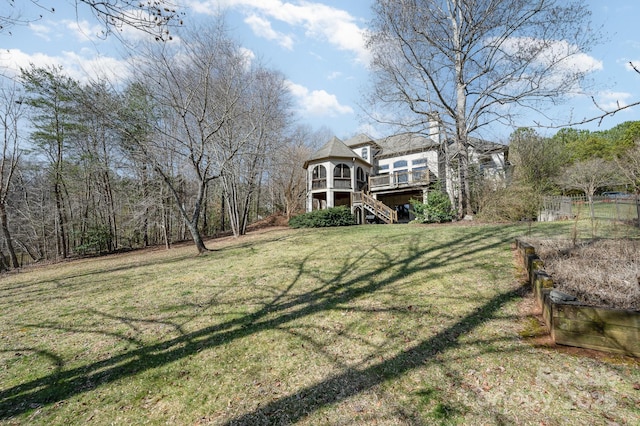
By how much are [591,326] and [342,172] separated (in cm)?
1785

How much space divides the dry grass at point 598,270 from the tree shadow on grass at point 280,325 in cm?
74

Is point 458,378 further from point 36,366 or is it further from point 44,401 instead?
point 36,366

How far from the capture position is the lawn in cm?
228

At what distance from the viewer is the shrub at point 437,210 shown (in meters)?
13.1

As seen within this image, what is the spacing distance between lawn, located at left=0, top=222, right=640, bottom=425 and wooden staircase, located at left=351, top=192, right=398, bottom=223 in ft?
38.1

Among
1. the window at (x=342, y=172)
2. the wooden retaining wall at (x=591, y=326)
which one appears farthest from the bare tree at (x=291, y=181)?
the wooden retaining wall at (x=591, y=326)

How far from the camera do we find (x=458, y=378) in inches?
99.2

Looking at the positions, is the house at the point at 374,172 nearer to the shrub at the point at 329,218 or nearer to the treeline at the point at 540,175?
the treeline at the point at 540,175

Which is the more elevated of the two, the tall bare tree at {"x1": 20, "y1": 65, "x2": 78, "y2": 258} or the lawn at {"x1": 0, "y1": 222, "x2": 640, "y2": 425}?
the tall bare tree at {"x1": 20, "y1": 65, "x2": 78, "y2": 258}

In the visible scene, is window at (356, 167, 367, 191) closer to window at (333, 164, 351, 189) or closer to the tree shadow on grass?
window at (333, 164, 351, 189)

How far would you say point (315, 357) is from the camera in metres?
3.09

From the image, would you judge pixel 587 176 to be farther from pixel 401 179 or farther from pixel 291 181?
pixel 291 181

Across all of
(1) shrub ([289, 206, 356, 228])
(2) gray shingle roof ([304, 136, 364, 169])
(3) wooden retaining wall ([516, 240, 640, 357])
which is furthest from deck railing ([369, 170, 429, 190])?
(3) wooden retaining wall ([516, 240, 640, 357])


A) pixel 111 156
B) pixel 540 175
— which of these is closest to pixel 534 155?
pixel 540 175
